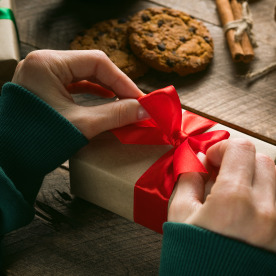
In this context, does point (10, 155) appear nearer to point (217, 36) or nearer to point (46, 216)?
point (46, 216)

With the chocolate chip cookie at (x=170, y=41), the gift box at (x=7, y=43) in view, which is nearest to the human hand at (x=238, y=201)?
the chocolate chip cookie at (x=170, y=41)

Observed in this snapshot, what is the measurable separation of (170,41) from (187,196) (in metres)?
0.48

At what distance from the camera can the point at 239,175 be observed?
56 centimetres

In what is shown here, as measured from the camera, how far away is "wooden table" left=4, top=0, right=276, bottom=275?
719mm

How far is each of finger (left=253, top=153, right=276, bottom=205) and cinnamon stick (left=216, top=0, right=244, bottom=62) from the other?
448 mm

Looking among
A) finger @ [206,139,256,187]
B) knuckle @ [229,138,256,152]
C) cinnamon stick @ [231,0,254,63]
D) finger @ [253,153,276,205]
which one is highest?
cinnamon stick @ [231,0,254,63]

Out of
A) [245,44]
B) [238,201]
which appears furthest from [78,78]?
[245,44]

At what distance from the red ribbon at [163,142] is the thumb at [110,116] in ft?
0.05

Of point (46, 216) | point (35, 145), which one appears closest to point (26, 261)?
point (46, 216)

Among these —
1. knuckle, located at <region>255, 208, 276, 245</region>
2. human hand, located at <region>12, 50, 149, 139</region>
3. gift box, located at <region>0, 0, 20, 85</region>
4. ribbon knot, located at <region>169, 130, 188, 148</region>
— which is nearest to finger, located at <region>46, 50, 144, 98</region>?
human hand, located at <region>12, 50, 149, 139</region>

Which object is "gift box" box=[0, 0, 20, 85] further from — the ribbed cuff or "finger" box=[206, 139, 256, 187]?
"finger" box=[206, 139, 256, 187]

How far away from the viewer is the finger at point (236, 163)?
562 millimetres

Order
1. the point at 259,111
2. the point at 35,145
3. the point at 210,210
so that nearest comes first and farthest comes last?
the point at 210,210 < the point at 35,145 < the point at 259,111

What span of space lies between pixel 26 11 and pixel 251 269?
3.09 feet
